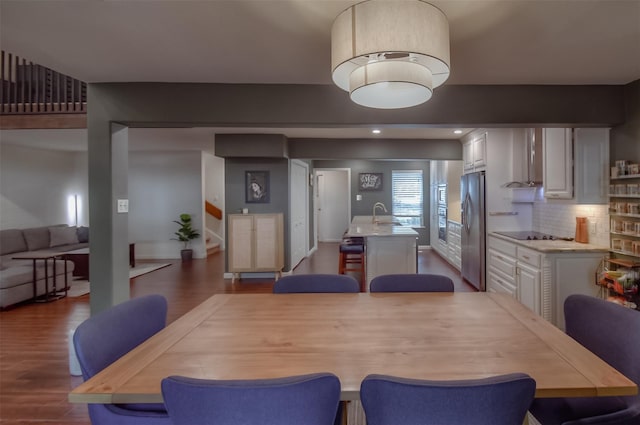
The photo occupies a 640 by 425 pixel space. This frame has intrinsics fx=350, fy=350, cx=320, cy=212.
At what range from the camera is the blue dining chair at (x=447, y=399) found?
89cm

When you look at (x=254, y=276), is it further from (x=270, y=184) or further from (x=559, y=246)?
(x=559, y=246)

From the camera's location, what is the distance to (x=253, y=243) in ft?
18.8

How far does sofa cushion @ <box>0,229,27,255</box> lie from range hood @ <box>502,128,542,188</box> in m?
7.50

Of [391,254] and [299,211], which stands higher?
[299,211]

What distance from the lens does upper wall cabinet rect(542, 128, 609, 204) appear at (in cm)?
309

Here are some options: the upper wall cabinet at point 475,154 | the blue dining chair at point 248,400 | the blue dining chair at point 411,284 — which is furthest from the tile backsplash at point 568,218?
the blue dining chair at point 248,400

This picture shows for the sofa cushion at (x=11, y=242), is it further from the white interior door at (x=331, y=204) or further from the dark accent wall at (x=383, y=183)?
the white interior door at (x=331, y=204)

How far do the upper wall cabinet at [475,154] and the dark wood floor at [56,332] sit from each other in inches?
69.1

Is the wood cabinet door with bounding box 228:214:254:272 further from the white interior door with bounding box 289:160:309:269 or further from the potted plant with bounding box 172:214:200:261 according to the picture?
the potted plant with bounding box 172:214:200:261

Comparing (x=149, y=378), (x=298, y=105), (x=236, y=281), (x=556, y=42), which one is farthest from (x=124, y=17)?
(x=236, y=281)

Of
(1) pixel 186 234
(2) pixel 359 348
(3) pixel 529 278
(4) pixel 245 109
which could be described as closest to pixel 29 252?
(1) pixel 186 234

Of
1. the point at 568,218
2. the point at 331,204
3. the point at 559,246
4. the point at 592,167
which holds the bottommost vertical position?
the point at 559,246

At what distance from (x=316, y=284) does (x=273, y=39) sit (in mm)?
1508

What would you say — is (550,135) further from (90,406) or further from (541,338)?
(90,406)
